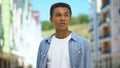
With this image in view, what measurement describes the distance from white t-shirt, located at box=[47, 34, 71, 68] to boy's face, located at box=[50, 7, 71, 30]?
0.07m

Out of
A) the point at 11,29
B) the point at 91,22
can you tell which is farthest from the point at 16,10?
the point at 91,22

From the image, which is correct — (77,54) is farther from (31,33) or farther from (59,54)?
(31,33)

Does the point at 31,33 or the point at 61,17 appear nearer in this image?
the point at 61,17

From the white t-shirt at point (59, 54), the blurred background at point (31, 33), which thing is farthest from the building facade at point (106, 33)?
the white t-shirt at point (59, 54)

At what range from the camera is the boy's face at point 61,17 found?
230cm

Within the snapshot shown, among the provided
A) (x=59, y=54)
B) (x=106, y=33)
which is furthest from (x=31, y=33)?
(x=59, y=54)

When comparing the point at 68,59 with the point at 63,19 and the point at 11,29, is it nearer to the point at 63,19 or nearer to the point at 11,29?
the point at 63,19

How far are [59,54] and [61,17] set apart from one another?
186 millimetres

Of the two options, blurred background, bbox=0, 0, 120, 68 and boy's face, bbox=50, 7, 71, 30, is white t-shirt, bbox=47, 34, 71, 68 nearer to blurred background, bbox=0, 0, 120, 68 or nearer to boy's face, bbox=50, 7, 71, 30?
boy's face, bbox=50, 7, 71, 30

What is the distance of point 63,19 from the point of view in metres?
2.30

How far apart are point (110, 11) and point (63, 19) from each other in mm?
38345

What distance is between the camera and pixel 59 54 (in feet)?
7.59

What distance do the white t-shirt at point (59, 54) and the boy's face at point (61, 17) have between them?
7cm

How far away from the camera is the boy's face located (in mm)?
2301
